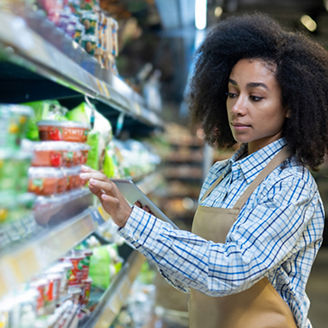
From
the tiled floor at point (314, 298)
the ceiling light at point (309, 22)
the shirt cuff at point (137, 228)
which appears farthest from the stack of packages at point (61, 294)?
the ceiling light at point (309, 22)

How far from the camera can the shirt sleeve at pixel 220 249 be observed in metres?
1.22

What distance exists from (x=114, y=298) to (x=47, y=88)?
3.05ft

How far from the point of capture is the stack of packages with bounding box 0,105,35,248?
93cm

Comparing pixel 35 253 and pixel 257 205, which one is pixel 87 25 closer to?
pixel 257 205

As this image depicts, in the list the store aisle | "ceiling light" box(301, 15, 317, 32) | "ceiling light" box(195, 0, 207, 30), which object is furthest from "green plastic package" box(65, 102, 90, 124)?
"ceiling light" box(301, 15, 317, 32)

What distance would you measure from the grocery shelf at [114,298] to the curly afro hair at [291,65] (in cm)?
86

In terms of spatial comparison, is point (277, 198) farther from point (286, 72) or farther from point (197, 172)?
point (197, 172)

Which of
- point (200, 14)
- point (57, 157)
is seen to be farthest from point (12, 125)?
point (200, 14)

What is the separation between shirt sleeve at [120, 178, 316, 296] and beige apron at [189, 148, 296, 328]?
15 cm

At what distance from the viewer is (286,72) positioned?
4.99ft

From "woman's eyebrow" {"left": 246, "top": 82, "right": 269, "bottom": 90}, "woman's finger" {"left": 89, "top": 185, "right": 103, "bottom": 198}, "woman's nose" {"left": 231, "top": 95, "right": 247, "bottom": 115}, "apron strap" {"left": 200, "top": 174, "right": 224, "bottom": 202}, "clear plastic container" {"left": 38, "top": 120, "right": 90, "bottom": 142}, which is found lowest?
"apron strap" {"left": 200, "top": 174, "right": 224, "bottom": 202}

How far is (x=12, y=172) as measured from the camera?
0.96 metres

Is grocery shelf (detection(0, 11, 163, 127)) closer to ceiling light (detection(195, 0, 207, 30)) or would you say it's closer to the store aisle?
ceiling light (detection(195, 0, 207, 30))

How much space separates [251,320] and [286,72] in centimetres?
72
